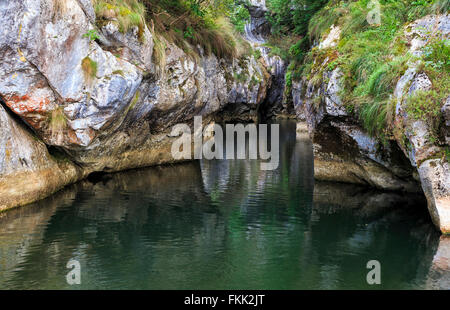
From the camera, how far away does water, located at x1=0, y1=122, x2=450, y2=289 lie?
7.39 meters

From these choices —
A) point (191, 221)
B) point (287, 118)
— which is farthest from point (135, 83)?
point (287, 118)

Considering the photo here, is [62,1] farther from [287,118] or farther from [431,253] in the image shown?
[287,118]

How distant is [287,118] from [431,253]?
40.1m

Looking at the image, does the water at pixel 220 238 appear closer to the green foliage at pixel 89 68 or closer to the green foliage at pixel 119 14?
the green foliage at pixel 89 68

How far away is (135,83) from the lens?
13.4m

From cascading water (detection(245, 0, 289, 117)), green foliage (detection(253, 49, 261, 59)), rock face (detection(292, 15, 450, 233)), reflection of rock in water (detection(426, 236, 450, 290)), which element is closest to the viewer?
reflection of rock in water (detection(426, 236, 450, 290))

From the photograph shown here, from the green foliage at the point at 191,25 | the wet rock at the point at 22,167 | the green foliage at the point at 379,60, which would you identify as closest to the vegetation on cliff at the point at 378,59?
the green foliage at the point at 379,60

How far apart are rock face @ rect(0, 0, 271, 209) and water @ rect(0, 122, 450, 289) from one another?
38.1 inches

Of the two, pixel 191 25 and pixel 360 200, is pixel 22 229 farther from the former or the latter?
pixel 191 25

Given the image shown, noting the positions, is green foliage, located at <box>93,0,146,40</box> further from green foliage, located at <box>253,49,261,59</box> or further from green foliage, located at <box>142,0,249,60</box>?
green foliage, located at <box>253,49,261,59</box>

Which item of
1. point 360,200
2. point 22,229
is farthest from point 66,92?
point 360,200

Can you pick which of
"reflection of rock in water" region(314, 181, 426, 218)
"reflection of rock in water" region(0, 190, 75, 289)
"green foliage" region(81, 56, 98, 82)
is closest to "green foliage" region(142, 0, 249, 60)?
"green foliage" region(81, 56, 98, 82)

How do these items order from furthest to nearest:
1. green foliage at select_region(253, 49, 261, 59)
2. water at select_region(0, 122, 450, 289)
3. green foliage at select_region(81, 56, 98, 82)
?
green foliage at select_region(253, 49, 261, 59) → green foliage at select_region(81, 56, 98, 82) → water at select_region(0, 122, 450, 289)

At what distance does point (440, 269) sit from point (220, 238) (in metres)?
4.52
